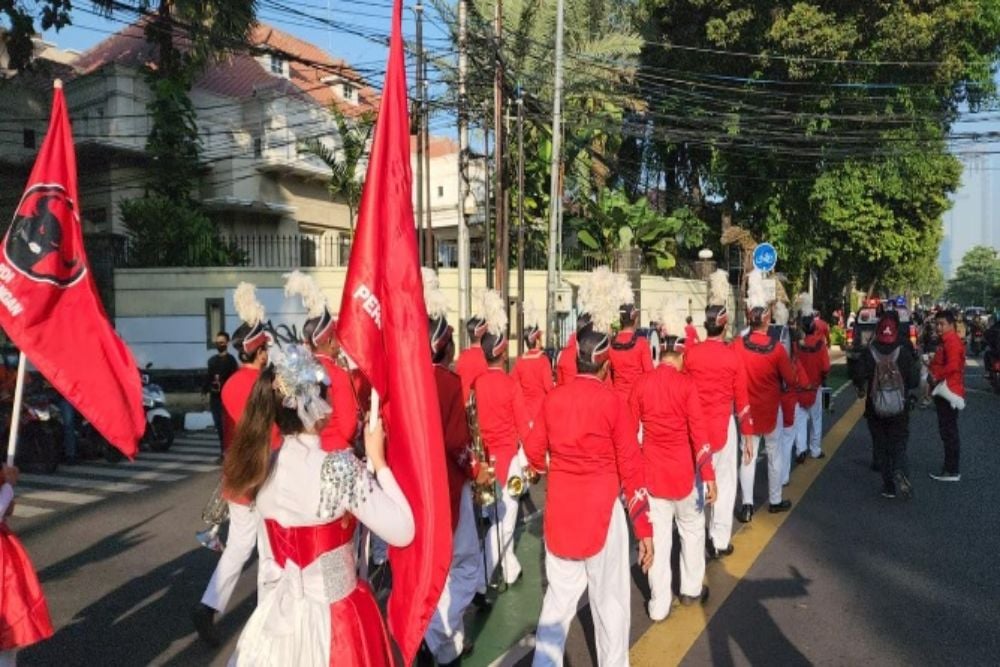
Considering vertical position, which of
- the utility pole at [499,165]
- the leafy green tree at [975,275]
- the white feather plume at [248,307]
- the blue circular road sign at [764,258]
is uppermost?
the utility pole at [499,165]

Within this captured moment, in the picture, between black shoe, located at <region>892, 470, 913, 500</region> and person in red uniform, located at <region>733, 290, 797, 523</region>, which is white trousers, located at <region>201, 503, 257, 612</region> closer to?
person in red uniform, located at <region>733, 290, 797, 523</region>

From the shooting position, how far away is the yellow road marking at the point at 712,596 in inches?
184

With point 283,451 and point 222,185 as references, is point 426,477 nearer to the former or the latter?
point 283,451

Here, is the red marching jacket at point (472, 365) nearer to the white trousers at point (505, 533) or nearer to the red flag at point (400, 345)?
the white trousers at point (505, 533)

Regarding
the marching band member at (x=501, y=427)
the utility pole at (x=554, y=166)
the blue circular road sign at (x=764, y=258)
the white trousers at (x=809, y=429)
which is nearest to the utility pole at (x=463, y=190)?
the utility pole at (x=554, y=166)

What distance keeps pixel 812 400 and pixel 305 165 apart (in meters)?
20.8

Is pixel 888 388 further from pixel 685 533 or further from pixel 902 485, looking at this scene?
pixel 685 533

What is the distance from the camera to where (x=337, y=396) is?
16.3 feet

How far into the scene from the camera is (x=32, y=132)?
960 inches

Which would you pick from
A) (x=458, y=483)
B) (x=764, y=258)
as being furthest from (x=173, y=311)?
(x=458, y=483)

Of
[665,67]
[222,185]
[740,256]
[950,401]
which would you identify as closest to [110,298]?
[222,185]

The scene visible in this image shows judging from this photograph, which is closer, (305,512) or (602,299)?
(305,512)

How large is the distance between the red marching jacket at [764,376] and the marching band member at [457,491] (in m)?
3.44

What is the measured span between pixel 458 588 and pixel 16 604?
2191 mm
